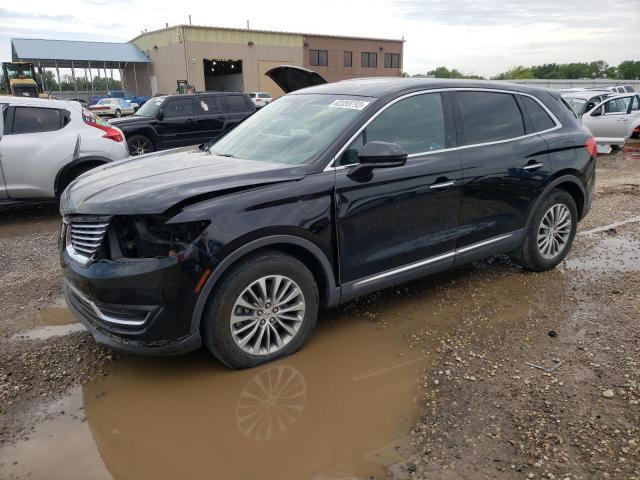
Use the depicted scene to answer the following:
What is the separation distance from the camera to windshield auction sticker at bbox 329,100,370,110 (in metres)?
3.83

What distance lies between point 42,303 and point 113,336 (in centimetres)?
188

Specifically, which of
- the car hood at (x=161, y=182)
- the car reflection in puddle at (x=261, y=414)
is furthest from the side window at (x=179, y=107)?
the car reflection in puddle at (x=261, y=414)

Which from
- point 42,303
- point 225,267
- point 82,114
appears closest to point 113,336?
point 225,267

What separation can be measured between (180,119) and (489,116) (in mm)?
10235

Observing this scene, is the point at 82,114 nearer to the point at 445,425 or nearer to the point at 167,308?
the point at 167,308

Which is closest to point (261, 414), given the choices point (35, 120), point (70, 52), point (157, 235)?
point (157, 235)

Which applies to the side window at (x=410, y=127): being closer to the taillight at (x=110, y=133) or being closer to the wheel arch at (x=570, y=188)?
the wheel arch at (x=570, y=188)

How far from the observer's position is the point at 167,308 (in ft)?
9.82

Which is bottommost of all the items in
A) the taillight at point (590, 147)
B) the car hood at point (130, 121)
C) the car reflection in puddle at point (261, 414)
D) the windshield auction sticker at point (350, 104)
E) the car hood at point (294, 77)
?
the car reflection in puddle at point (261, 414)

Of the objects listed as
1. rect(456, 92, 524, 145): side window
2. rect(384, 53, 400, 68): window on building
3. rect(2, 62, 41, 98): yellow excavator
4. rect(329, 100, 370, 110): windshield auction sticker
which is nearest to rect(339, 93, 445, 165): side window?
rect(329, 100, 370, 110): windshield auction sticker

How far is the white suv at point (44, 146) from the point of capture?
707 cm

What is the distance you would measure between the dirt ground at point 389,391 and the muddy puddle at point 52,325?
0.05 ft

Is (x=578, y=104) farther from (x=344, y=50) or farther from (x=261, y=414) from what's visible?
(x=344, y=50)

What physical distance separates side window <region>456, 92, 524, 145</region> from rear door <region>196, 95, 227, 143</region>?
984 centimetres
